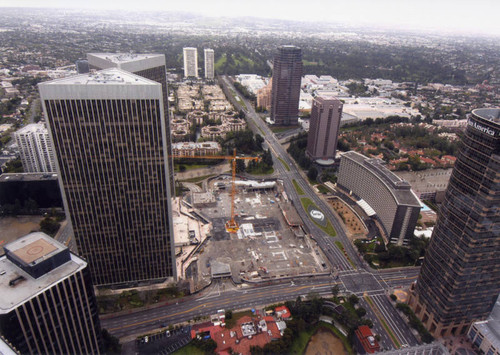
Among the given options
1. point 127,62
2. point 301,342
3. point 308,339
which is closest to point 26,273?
point 301,342

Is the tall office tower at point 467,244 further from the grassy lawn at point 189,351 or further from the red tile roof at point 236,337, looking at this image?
the grassy lawn at point 189,351

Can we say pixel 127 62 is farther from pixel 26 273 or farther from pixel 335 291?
pixel 335 291

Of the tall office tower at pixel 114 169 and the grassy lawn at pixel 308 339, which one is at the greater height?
the tall office tower at pixel 114 169

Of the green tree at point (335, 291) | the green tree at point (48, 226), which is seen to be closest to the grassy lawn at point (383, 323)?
the green tree at point (335, 291)

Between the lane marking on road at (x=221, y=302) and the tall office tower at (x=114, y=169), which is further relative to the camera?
the lane marking on road at (x=221, y=302)

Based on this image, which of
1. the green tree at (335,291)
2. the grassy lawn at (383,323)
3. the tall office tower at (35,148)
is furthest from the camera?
the tall office tower at (35,148)

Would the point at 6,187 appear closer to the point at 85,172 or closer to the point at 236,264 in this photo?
the point at 85,172

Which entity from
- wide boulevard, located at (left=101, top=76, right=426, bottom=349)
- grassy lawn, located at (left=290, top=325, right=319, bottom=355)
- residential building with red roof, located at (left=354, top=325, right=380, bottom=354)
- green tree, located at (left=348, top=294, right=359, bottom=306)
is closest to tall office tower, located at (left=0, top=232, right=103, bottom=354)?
wide boulevard, located at (left=101, top=76, right=426, bottom=349)
